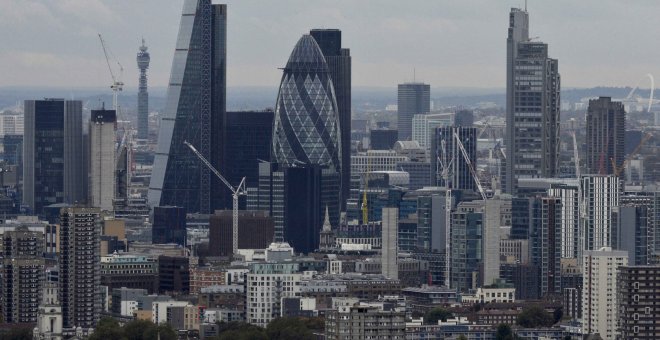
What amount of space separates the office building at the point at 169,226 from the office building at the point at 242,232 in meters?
2.48

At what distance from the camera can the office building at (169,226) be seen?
115 m

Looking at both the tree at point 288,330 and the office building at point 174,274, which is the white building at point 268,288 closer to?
the tree at point 288,330

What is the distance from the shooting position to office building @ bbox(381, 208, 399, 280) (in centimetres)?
9962

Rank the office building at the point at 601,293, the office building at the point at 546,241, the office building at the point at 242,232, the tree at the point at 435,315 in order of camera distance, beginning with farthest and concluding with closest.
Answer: the office building at the point at 242,232 → the office building at the point at 546,241 → the tree at the point at 435,315 → the office building at the point at 601,293

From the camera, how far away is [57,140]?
429 feet

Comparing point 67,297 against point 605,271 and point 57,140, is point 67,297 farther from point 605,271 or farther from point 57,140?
point 57,140

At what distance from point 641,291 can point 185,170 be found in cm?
6122

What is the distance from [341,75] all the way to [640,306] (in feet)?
196

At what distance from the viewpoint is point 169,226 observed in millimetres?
117688

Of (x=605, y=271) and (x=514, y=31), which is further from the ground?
(x=514, y=31)

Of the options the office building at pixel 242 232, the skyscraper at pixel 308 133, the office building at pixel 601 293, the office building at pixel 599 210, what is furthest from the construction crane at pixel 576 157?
the office building at pixel 601 293

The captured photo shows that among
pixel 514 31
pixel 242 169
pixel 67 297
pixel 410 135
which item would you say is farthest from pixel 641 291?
pixel 410 135

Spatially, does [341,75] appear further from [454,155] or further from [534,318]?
[534,318]

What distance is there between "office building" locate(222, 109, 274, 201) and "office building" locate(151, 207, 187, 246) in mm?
3964
